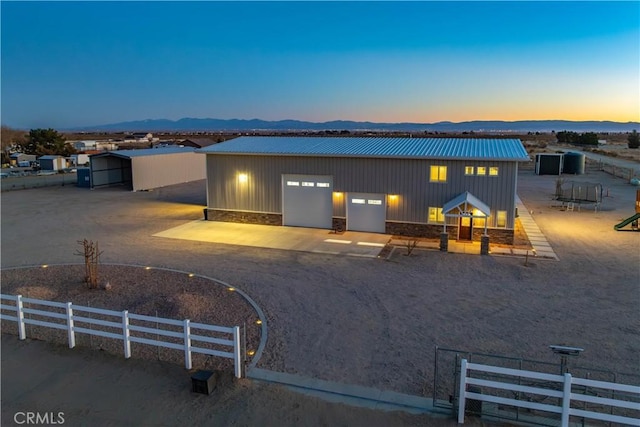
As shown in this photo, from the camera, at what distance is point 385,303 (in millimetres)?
12406

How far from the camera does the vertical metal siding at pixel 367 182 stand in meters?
18.8

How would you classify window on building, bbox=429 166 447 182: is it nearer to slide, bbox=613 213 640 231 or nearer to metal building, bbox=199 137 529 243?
metal building, bbox=199 137 529 243

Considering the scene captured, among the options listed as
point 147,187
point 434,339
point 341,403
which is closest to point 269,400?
point 341,403

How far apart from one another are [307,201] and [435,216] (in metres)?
5.82

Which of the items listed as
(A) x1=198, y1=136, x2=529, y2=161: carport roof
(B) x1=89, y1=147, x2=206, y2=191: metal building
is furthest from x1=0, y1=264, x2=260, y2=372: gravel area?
(B) x1=89, y1=147, x2=206, y2=191: metal building

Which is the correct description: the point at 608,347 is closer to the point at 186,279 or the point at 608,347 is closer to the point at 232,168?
the point at 186,279

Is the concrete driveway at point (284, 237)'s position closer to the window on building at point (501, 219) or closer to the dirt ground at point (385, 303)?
the dirt ground at point (385, 303)

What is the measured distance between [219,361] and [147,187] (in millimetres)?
29391

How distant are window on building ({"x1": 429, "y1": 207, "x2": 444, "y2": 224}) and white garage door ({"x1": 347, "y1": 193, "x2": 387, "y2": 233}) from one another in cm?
197

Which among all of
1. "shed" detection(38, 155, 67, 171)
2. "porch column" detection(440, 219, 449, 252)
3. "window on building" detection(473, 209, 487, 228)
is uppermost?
"shed" detection(38, 155, 67, 171)

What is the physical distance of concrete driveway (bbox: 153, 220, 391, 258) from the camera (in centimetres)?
1828

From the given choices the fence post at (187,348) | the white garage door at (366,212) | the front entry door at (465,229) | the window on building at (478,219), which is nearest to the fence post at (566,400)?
the fence post at (187,348)

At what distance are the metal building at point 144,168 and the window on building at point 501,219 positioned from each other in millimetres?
23011

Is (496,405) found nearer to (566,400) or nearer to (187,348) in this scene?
(566,400)
